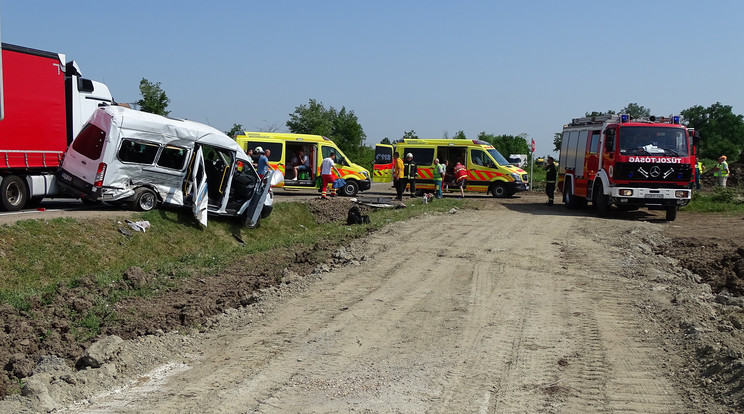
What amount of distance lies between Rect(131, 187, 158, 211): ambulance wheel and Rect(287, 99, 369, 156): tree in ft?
133

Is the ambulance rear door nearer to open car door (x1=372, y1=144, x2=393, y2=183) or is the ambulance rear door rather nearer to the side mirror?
open car door (x1=372, y1=144, x2=393, y2=183)

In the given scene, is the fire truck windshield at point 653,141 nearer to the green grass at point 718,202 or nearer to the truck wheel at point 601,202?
the truck wheel at point 601,202

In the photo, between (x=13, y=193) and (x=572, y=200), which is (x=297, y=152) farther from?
(x=13, y=193)

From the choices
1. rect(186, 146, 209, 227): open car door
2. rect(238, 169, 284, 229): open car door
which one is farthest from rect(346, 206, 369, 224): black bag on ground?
rect(186, 146, 209, 227): open car door

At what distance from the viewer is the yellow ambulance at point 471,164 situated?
28594 mm

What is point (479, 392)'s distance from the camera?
585 centimetres

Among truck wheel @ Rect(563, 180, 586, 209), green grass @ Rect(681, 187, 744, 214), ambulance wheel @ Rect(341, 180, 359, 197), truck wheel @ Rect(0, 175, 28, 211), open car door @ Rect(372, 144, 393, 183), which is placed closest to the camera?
truck wheel @ Rect(0, 175, 28, 211)

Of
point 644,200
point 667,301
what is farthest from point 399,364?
point 644,200

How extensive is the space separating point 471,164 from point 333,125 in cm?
3382

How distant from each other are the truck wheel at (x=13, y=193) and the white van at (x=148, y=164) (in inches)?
31.0

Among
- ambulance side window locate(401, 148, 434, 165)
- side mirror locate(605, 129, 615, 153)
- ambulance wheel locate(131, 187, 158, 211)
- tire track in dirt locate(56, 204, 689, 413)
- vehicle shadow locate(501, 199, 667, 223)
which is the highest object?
side mirror locate(605, 129, 615, 153)

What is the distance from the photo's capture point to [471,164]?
28.7 metres

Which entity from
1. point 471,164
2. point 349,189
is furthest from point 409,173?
point 471,164

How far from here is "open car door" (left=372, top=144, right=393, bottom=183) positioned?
32.1m
